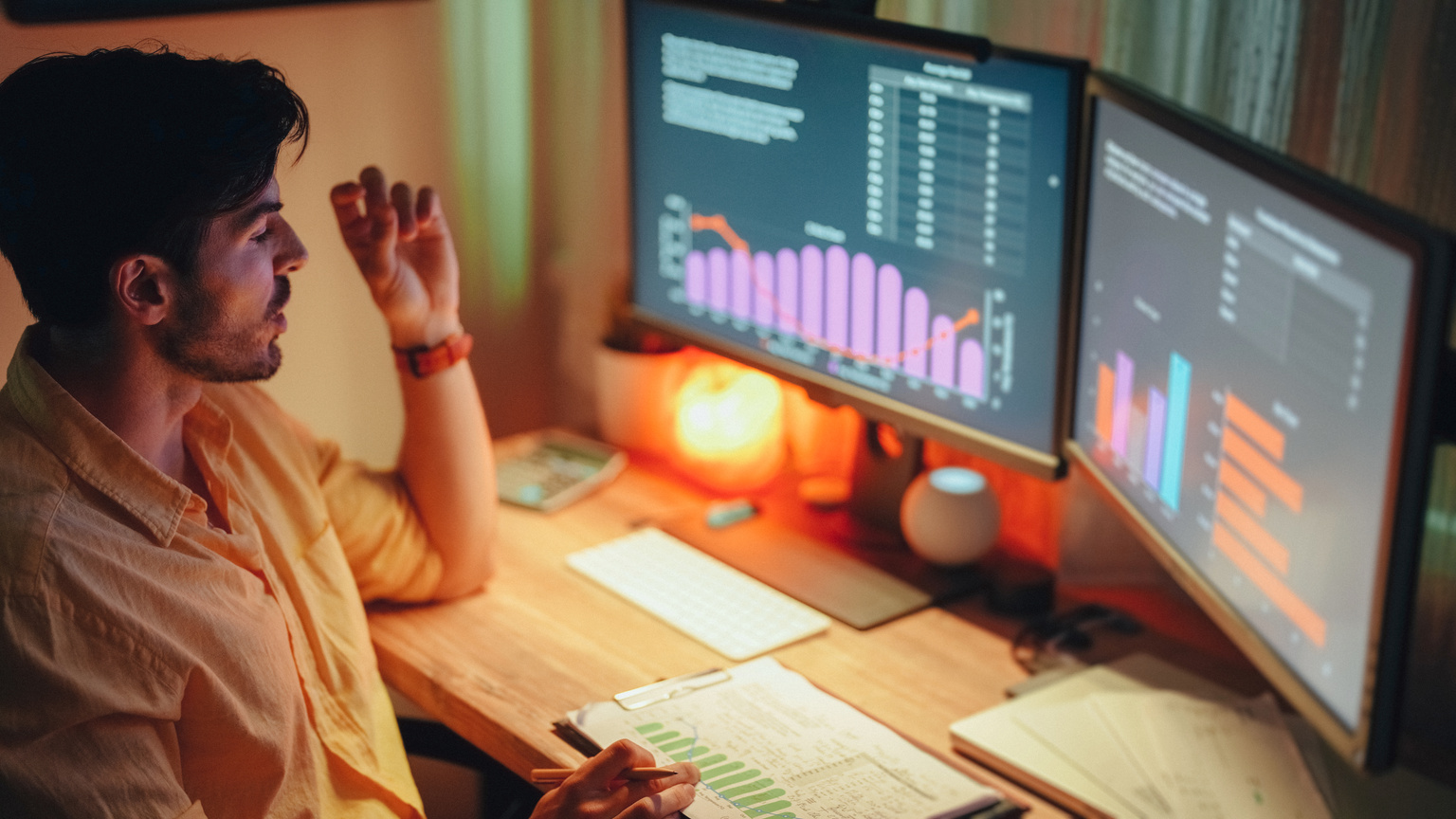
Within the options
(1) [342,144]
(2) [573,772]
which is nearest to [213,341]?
(2) [573,772]

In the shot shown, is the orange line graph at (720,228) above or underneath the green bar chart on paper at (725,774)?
above

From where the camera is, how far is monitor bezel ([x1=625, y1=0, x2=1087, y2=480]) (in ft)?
4.36

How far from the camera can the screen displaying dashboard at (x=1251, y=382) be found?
920 millimetres

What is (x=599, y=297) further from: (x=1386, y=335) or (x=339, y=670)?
(x=1386, y=335)

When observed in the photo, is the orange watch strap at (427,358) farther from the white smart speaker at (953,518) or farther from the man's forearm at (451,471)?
the white smart speaker at (953,518)

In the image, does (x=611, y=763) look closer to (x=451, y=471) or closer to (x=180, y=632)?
(x=180, y=632)

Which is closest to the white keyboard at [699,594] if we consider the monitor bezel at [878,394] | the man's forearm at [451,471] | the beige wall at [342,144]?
the man's forearm at [451,471]

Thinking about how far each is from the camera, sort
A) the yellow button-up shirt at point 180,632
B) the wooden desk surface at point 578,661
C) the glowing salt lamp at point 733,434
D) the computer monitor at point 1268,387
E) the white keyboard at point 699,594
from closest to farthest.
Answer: the computer monitor at point 1268,387
the yellow button-up shirt at point 180,632
the wooden desk surface at point 578,661
the white keyboard at point 699,594
the glowing salt lamp at point 733,434

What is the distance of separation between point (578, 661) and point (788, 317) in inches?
19.6

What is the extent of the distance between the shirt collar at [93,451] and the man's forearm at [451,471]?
0.40 metres

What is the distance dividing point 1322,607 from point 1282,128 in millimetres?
568

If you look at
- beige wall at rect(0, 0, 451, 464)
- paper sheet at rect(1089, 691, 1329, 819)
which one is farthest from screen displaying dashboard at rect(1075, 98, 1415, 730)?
beige wall at rect(0, 0, 451, 464)

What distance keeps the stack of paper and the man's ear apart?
76 centimetres

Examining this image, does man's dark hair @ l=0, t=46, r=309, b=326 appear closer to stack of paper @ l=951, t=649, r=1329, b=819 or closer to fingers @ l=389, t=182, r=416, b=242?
fingers @ l=389, t=182, r=416, b=242
